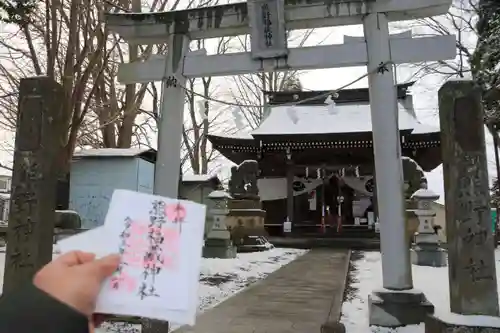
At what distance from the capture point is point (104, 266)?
1021 millimetres

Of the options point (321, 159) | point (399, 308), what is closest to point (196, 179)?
point (321, 159)

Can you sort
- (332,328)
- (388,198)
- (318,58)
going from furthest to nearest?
(318,58) < (388,198) < (332,328)

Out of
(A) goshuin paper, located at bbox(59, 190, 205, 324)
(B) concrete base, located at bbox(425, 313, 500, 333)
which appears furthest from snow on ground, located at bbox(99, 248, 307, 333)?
(A) goshuin paper, located at bbox(59, 190, 205, 324)

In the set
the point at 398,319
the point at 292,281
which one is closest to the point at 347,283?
the point at 292,281

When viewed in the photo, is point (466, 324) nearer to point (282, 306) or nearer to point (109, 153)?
point (282, 306)

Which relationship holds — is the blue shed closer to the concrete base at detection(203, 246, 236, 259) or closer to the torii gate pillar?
the concrete base at detection(203, 246, 236, 259)

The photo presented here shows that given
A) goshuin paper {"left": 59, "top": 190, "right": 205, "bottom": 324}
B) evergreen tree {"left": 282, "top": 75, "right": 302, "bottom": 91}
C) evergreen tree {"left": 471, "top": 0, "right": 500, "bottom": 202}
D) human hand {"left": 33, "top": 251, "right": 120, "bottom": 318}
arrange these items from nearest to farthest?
human hand {"left": 33, "top": 251, "right": 120, "bottom": 318}, goshuin paper {"left": 59, "top": 190, "right": 205, "bottom": 324}, evergreen tree {"left": 471, "top": 0, "right": 500, "bottom": 202}, evergreen tree {"left": 282, "top": 75, "right": 302, "bottom": 91}

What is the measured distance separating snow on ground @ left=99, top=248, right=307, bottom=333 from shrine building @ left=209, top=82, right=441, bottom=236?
5.54m

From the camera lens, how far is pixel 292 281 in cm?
860

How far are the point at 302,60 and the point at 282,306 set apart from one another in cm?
351

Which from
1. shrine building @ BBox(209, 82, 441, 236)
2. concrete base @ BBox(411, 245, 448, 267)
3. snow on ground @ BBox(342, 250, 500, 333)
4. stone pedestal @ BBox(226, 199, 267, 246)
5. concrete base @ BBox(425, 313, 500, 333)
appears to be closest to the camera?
concrete base @ BBox(425, 313, 500, 333)

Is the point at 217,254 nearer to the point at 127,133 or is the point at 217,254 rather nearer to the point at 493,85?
the point at 127,133

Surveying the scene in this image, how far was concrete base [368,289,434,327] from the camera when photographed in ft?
16.2

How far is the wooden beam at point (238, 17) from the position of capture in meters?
5.34
